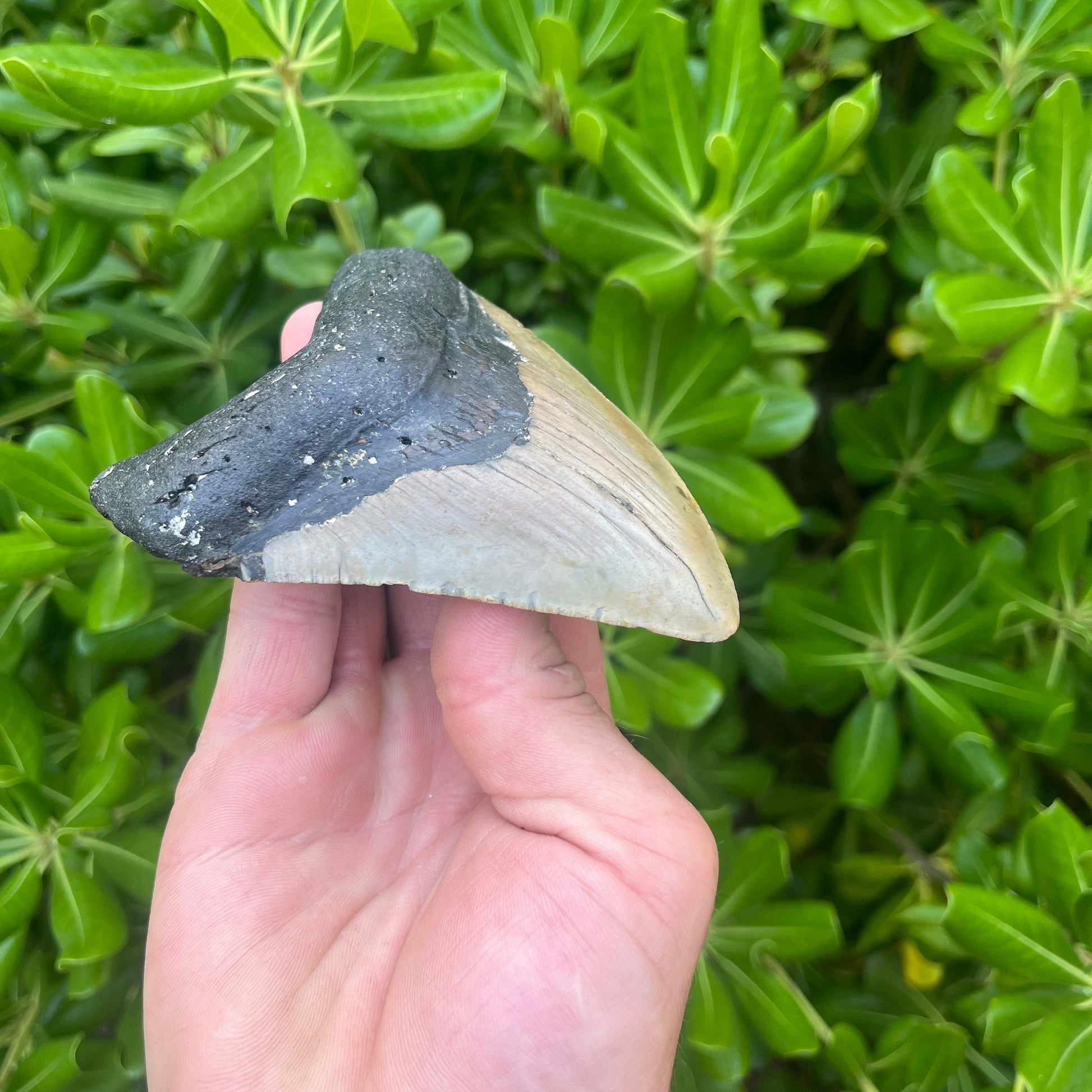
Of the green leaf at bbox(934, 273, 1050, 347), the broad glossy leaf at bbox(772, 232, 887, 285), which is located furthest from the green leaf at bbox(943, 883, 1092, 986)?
the broad glossy leaf at bbox(772, 232, 887, 285)

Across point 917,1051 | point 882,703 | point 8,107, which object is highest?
point 8,107

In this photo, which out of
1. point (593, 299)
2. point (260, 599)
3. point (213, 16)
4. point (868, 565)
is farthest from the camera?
point (593, 299)

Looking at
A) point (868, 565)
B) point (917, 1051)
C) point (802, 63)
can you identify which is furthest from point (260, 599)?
point (802, 63)

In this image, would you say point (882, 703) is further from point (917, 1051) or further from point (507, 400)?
point (507, 400)

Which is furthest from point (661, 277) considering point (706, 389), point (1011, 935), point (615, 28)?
point (1011, 935)

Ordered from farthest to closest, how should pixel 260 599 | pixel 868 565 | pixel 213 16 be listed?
pixel 868 565 → pixel 260 599 → pixel 213 16

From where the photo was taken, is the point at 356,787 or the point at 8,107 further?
the point at 8,107
